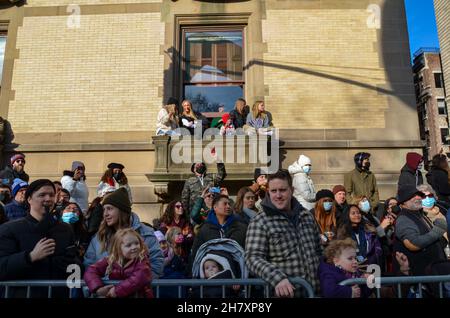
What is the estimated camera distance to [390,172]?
9180 millimetres

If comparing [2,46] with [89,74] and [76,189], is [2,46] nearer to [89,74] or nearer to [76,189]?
[89,74]

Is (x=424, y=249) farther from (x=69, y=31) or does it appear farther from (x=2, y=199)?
(x=69, y=31)

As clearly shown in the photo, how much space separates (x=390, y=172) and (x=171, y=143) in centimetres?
529

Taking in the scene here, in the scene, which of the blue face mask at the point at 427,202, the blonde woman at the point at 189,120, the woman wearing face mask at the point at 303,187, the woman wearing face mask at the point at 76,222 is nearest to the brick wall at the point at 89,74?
the blonde woman at the point at 189,120

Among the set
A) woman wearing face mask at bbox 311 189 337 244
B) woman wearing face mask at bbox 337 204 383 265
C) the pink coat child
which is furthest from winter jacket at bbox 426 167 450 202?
the pink coat child

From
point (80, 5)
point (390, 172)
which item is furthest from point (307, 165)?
point (80, 5)

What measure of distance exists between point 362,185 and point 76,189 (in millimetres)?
5389

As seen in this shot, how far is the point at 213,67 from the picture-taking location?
10492mm

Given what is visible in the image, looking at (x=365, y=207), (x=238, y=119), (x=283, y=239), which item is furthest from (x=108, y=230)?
(x=238, y=119)

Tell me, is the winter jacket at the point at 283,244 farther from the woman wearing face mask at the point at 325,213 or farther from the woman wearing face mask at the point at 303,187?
the woman wearing face mask at the point at 303,187

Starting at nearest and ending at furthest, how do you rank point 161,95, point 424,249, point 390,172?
point 424,249, point 390,172, point 161,95

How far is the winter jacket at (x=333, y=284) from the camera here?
286cm

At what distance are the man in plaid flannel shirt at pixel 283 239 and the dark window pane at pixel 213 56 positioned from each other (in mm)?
7620
